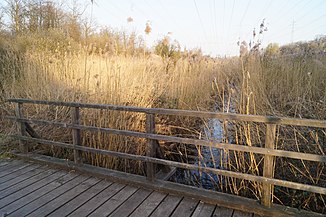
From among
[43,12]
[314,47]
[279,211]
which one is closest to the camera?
[279,211]

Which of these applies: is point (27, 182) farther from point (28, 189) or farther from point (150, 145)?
point (150, 145)

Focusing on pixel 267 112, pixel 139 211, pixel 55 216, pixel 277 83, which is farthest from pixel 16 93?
pixel 277 83

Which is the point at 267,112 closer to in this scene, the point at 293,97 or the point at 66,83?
the point at 293,97

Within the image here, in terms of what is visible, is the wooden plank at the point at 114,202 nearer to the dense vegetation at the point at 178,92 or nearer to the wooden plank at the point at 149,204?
the wooden plank at the point at 149,204

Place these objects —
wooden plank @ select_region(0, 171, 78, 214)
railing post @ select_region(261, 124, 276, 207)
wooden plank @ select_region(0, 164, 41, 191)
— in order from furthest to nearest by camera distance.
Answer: wooden plank @ select_region(0, 164, 41, 191), wooden plank @ select_region(0, 171, 78, 214), railing post @ select_region(261, 124, 276, 207)

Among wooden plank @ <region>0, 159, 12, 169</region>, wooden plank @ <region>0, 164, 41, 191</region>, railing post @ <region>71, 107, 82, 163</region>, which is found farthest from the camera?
wooden plank @ <region>0, 159, 12, 169</region>

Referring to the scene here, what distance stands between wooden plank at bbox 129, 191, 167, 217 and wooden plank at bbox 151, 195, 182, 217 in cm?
4

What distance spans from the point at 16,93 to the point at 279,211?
466cm

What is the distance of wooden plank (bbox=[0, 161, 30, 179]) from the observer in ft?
9.08

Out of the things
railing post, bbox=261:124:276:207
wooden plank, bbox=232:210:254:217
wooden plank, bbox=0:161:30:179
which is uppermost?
railing post, bbox=261:124:276:207

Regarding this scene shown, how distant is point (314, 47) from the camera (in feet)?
18.7

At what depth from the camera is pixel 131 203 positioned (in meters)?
2.14

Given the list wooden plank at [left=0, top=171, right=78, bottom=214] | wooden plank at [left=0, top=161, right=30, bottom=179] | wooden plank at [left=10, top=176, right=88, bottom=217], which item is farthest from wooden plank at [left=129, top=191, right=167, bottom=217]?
wooden plank at [left=0, top=161, right=30, bottom=179]

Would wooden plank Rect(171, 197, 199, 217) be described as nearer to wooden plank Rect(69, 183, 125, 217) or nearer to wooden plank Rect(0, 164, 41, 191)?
wooden plank Rect(69, 183, 125, 217)
